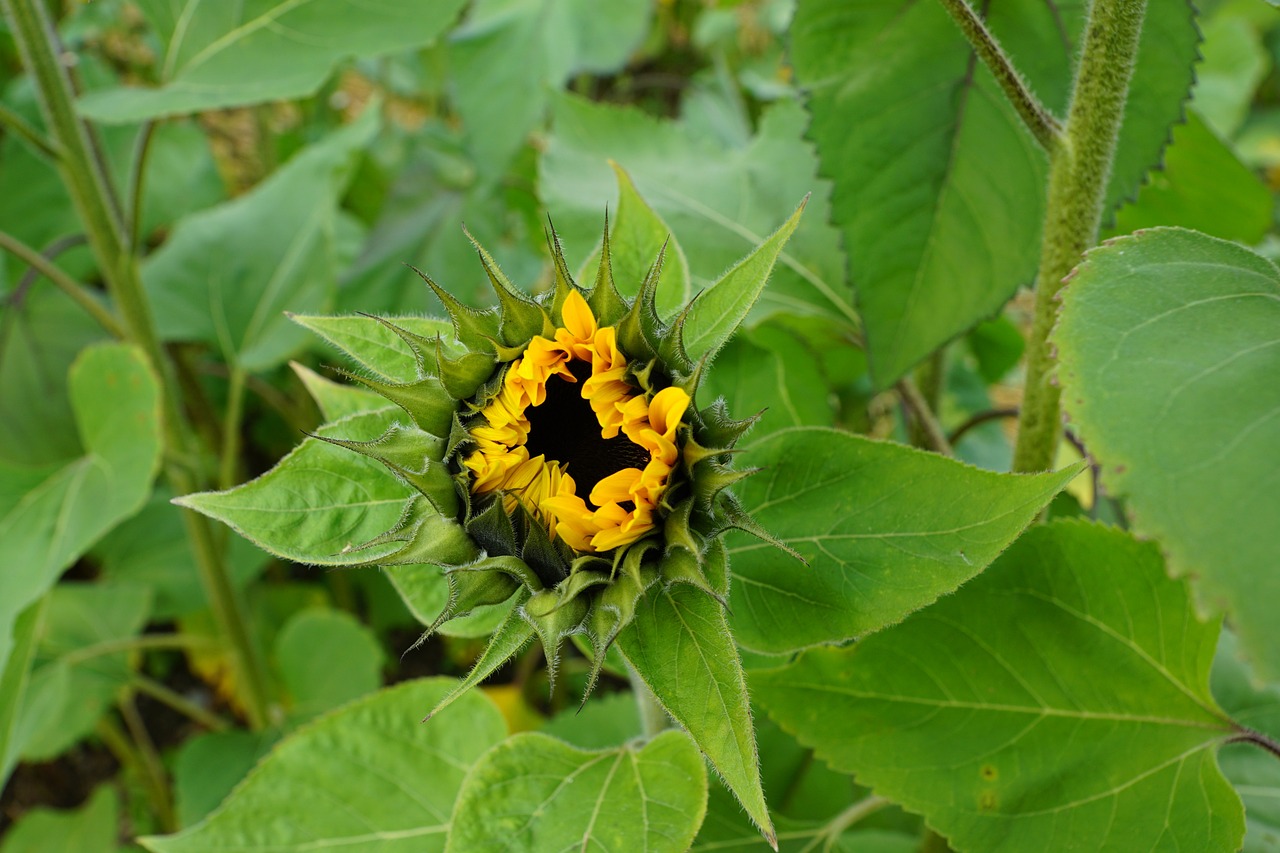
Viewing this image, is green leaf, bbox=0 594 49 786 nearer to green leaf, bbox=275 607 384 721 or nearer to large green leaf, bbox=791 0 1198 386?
green leaf, bbox=275 607 384 721

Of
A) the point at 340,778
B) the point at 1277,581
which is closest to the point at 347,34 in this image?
the point at 340,778

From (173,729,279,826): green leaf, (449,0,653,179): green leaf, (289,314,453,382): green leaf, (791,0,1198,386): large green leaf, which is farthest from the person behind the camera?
(449,0,653,179): green leaf

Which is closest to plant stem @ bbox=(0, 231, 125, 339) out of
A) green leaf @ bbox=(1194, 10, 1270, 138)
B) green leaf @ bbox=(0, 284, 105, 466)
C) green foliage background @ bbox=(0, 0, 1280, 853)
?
green foliage background @ bbox=(0, 0, 1280, 853)

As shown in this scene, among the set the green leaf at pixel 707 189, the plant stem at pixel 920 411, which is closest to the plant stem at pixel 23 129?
the green leaf at pixel 707 189

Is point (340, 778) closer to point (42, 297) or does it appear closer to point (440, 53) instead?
point (42, 297)

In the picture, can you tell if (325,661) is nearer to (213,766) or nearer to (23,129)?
(213,766)

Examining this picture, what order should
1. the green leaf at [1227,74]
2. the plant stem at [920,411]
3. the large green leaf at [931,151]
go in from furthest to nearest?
the green leaf at [1227,74], the plant stem at [920,411], the large green leaf at [931,151]

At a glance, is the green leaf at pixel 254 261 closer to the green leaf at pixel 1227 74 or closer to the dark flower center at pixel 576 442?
the dark flower center at pixel 576 442
